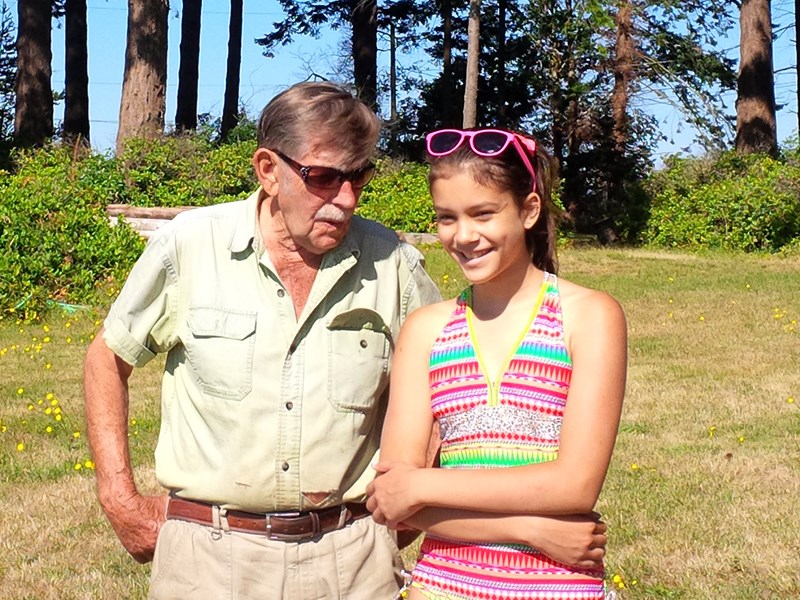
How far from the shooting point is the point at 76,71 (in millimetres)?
32312

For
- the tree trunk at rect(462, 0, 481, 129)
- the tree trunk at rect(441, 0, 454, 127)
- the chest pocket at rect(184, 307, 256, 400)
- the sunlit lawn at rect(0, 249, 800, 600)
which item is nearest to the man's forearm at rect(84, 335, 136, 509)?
the chest pocket at rect(184, 307, 256, 400)

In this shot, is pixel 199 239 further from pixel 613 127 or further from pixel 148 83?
pixel 613 127

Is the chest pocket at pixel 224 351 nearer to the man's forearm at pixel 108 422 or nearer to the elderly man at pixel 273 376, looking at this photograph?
the elderly man at pixel 273 376

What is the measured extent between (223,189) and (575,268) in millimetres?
5367

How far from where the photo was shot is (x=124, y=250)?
13.3 meters

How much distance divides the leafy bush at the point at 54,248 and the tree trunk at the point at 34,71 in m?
9.27

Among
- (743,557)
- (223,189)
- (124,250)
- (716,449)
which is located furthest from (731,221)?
(743,557)

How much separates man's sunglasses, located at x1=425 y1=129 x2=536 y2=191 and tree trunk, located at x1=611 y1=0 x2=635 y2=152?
22925mm

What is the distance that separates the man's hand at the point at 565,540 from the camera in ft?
8.00

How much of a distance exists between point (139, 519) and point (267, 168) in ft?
3.14

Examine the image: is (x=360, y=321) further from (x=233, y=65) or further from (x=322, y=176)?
(x=233, y=65)

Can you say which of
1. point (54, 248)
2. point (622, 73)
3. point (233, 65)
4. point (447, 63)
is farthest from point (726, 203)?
point (233, 65)

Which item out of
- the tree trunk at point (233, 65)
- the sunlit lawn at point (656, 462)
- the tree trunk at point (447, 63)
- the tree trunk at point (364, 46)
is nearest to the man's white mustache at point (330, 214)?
the sunlit lawn at point (656, 462)

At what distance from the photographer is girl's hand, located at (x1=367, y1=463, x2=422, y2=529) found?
2.52 metres
